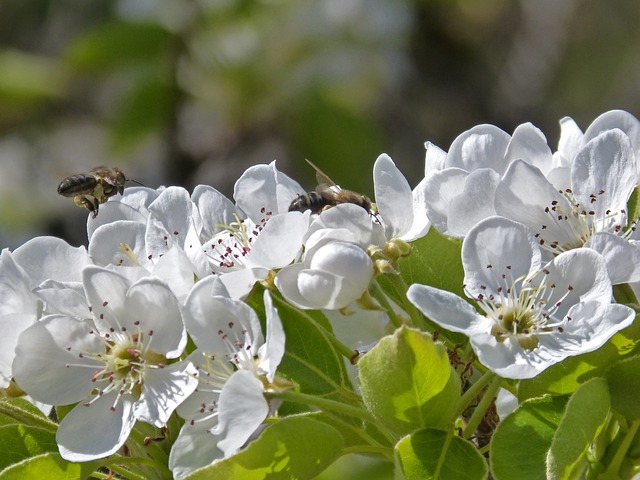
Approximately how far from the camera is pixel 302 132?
4.66 metres

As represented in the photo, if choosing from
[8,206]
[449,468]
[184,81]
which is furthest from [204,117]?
[449,468]

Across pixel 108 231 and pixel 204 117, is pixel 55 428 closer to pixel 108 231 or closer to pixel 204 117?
pixel 108 231

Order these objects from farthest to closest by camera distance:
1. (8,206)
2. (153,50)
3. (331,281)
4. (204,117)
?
1. (8,206)
2. (204,117)
3. (153,50)
4. (331,281)

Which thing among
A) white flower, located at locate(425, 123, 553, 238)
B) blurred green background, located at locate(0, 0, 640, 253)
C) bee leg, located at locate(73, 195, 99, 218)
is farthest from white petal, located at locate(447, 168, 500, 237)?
blurred green background, located at locate(0, 0, 640, 253)

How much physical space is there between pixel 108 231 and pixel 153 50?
9.96 ft

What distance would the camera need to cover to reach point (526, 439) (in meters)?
1.24

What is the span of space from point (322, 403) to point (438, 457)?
15cm

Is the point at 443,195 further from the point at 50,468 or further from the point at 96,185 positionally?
the point at 96,185

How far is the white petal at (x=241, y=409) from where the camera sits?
1.20 m

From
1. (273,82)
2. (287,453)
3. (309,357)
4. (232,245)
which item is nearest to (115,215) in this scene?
(232,245)

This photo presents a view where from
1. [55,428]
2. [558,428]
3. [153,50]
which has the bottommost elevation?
[153,50]

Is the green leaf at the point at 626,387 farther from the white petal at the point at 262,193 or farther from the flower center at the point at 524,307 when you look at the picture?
the white petal at the point at 262,193

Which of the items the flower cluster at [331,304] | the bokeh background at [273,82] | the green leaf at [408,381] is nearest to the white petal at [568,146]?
the flower cluster at [331,304]

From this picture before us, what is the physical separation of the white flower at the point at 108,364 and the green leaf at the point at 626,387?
1.70 ft
